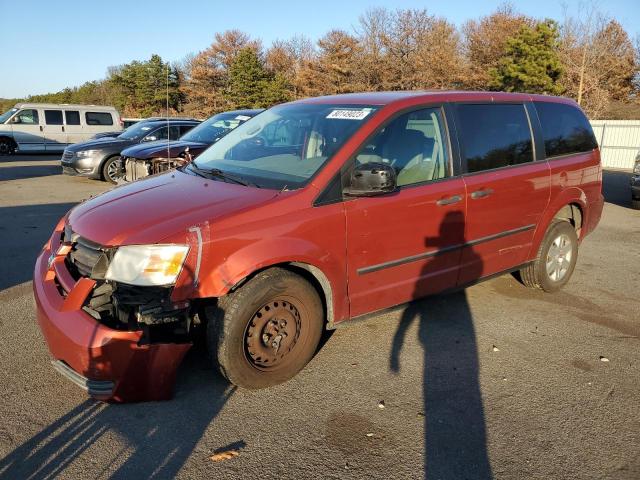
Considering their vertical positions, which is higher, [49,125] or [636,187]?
[49,125]

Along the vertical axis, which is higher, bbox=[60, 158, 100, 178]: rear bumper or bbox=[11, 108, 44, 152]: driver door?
bbox=[11, 108, 44, 152]: driver door

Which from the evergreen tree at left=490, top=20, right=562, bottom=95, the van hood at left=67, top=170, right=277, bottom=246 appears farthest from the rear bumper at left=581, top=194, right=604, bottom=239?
the evergreen tree at left=490, top=20, right=562, bottom=95

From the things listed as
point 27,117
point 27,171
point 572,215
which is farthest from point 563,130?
point 27,117

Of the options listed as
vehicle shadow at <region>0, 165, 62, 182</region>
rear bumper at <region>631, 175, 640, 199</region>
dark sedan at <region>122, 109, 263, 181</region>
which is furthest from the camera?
vehicle shadow at <region>0, 165, 62, 182</region>

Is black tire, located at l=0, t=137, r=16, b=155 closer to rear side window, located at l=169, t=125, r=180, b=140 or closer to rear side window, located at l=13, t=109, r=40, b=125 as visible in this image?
rear side window, located at l=13, t=109, r=40, b=125

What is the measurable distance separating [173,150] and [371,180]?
20.3 feet

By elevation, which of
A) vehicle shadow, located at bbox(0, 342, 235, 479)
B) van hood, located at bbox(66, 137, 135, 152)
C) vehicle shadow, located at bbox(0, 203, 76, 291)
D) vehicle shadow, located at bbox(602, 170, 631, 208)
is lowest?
vehicle shadow, located at bbox(602, 170, 631, 208)

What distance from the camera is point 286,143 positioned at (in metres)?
4.05

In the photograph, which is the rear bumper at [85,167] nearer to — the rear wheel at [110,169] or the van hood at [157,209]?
the rear wheel at [110,169]

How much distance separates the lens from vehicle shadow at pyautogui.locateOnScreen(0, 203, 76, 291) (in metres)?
5.41

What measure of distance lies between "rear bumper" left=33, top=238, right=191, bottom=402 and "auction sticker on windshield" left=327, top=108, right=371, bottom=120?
1958 mm

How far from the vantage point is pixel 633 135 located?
20297mm

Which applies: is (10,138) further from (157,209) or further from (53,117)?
(157,209)

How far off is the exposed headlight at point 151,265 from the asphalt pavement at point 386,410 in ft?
2.59
